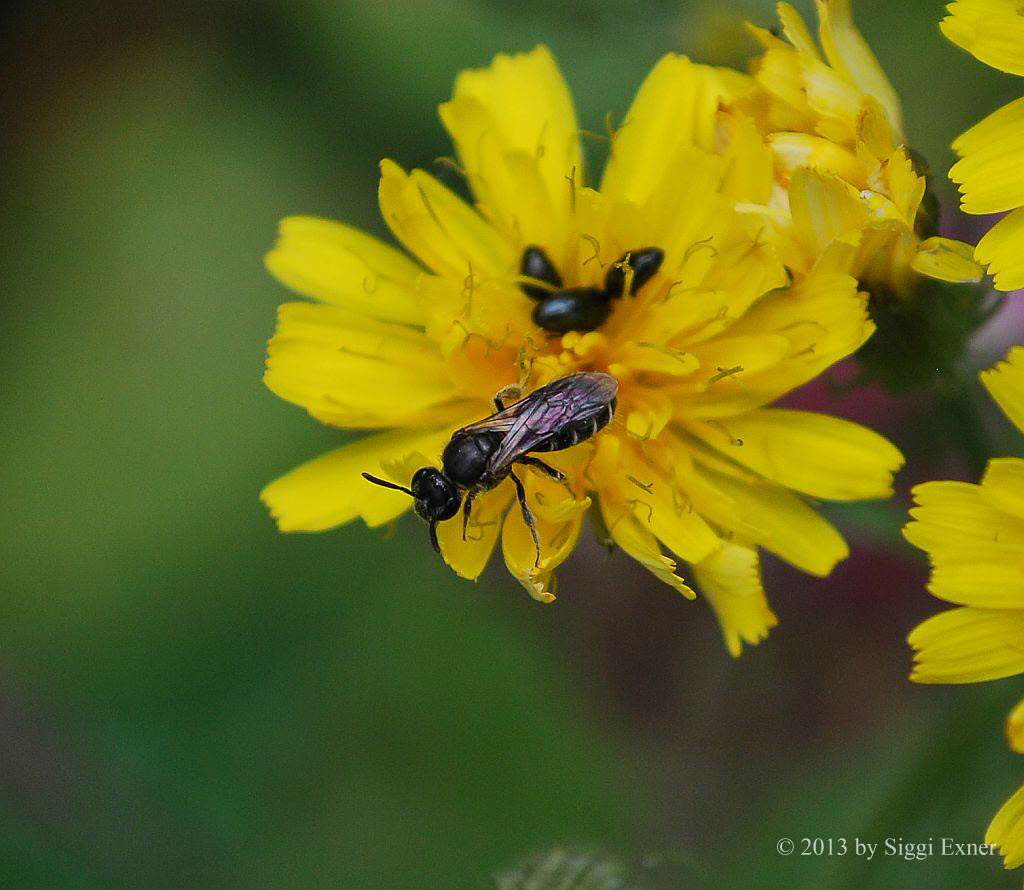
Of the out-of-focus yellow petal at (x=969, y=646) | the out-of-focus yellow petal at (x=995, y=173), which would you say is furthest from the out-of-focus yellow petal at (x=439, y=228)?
the out-of-focus yellow petal at (x=969, y=646)

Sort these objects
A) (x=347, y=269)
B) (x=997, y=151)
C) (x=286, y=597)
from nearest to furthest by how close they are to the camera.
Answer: (x=997, y=151) < (x=347, y=269) < (x=286, y=597)

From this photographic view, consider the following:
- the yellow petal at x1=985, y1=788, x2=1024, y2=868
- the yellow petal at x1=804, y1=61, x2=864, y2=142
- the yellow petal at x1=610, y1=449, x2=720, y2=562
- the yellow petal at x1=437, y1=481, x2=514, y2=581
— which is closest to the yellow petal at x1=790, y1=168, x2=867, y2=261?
the yellow petal at x1=804, y1=61, x2=864, y2=142

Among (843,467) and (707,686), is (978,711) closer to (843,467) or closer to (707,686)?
(843,467)

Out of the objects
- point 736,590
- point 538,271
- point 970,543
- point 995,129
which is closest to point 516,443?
point 538,271

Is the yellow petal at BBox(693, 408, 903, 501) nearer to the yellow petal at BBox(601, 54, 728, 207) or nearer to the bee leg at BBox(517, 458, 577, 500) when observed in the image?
the bee leg at BBox(517, 458, 577, 500)

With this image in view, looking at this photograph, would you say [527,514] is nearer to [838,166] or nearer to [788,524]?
[788,524]
